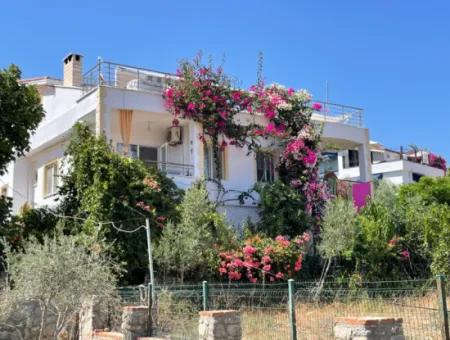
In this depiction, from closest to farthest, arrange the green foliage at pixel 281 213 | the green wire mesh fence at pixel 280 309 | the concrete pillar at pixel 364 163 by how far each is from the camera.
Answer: the green wire mesh fence at pixel 280 309, the green foliage at pixel 281 213, the concrete pillar at pixel 364 163

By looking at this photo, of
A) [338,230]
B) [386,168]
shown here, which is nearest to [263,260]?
[338,230]

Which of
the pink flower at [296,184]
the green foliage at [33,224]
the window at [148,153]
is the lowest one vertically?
the green foliage at [33,224]

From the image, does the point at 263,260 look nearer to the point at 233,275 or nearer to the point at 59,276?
the point at 233,275

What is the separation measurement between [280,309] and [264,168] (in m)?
10.5

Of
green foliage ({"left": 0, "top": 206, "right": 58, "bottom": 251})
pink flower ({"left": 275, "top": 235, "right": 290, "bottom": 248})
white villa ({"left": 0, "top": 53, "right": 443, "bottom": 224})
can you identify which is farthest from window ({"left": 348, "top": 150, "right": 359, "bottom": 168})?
green foliage ({"left": 0, "top": 206, "right": 58, "bottom": 251})

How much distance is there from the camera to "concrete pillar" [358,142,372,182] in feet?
79.4

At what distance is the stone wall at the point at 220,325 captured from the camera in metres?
9.03

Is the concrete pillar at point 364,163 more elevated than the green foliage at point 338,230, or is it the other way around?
the concrete pillar at point 364,163

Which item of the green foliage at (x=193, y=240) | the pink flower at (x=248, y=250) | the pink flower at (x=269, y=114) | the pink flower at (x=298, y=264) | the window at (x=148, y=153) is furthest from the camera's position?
the window at (x=148, y=153)

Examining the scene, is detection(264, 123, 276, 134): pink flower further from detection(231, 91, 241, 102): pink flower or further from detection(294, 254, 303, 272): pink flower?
detection(294, 254, 303, 272): pink flower

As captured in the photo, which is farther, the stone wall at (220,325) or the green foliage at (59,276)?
the green foliage at (59,276)

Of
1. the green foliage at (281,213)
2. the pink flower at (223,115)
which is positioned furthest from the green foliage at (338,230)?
the pink flower at (223,115)

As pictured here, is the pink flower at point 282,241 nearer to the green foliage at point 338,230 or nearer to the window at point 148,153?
the green foliage at point 338,230

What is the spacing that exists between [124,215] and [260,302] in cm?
461
